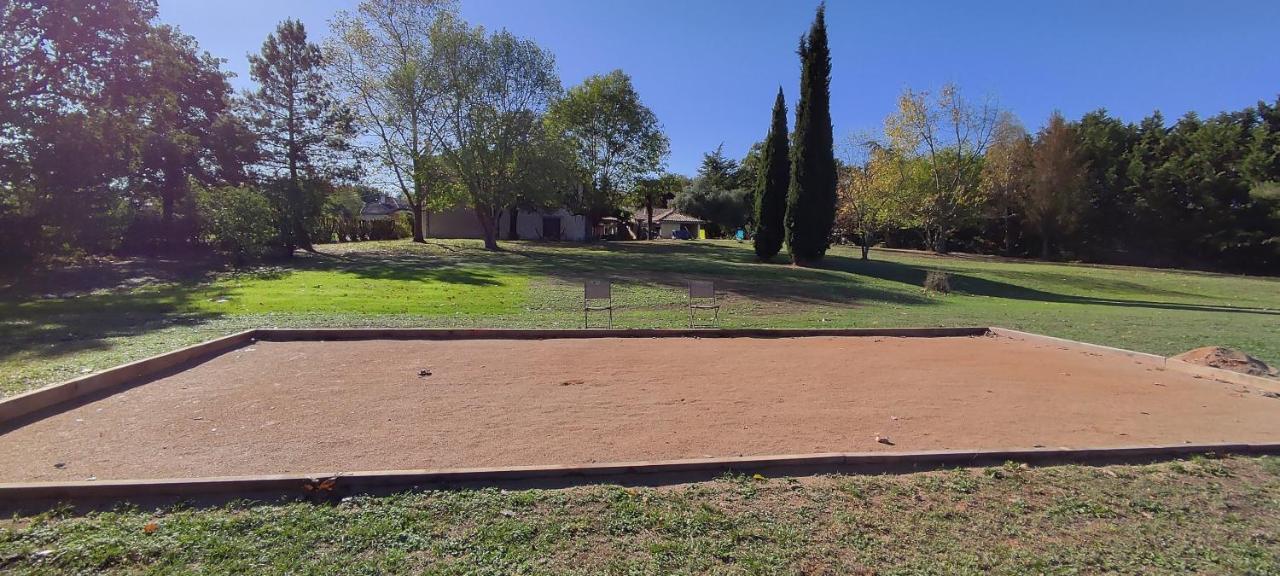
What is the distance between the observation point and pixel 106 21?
20594 mm

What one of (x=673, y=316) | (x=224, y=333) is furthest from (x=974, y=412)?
(x=224, y=333)

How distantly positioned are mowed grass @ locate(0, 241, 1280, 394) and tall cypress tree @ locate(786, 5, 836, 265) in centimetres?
161

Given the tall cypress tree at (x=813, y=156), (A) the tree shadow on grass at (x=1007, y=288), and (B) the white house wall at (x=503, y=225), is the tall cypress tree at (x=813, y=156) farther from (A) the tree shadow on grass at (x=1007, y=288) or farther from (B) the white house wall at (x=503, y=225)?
(B) the white house wall at (x=503, y=225)

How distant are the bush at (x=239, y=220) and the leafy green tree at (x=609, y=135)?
2275 centimetres

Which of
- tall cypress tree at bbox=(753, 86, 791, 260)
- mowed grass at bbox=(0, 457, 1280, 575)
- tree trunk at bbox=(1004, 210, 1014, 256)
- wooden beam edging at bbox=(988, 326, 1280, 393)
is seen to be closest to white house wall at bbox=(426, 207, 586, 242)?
tall cypress tree at bbox=(753, 86, 791, 260)

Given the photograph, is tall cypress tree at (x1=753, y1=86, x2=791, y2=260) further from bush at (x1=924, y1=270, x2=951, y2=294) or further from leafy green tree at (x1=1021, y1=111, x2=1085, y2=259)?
leafy green tree at (x1=1021, y1=111, x2=1085, y2=259)

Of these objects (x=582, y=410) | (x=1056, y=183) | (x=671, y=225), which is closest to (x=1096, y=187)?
(x=1056, y=183)

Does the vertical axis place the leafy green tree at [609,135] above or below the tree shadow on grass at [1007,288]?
above

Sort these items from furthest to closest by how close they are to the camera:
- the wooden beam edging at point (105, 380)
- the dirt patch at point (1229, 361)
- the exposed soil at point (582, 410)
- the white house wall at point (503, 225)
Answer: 1. the white house wall at point (503, 225)
2. the dirt patch at point (1229, 361)
3. the wooden beam edging at point (105, 380)
4. the exposed soil at point (582, 410)

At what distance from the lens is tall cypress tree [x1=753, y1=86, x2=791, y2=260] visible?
28.3 metres

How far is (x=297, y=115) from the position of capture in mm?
31844

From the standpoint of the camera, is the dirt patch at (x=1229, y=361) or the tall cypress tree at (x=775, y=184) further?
the tall cypress tree at (x=775, y=184)

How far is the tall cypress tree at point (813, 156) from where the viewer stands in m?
24.7

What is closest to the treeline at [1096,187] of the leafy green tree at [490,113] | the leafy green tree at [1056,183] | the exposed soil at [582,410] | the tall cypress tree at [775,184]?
the leafy green tree at [1056,183]
